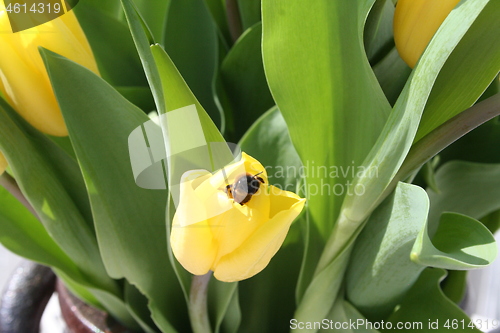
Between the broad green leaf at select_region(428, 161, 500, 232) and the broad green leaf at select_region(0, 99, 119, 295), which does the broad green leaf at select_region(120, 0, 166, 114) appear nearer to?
the broad green leaf at select_region(0, 99, 119, 295)

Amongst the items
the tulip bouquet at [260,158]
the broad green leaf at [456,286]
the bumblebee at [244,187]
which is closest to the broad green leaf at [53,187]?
the tulip bouquet at [260,158]

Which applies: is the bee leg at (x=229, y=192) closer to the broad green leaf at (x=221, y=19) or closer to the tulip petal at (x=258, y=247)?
the tulip petal at (x=258, y=247)

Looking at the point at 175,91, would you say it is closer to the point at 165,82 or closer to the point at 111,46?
the point at 165,82

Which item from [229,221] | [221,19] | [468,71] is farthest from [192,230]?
[221,19]

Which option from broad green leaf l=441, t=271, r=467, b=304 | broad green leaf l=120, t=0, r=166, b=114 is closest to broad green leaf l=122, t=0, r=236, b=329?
broad green leaf l=120, t=0, r=166, b=114

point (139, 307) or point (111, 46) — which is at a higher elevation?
point (111, 46)

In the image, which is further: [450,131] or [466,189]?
[466,189]
